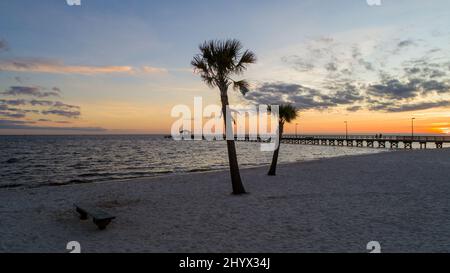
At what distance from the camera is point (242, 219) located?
9156 mm

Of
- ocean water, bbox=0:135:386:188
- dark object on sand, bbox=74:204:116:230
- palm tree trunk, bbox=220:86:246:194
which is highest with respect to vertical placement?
palm tree trunk, bbox=220:86:246:194

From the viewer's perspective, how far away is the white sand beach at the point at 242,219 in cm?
695

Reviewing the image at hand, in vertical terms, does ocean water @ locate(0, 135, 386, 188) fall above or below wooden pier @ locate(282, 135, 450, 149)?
below

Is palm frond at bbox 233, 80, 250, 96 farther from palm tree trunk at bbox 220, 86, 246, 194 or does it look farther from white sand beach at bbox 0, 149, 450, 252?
white sand beach at bbox 0, 149, 450, 252

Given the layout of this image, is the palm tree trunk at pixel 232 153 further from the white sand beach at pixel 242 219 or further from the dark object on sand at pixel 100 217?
the dark object on sand at pixel 100 217

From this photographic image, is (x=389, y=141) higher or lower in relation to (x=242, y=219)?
higher

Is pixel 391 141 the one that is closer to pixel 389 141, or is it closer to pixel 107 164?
pixel 389 141

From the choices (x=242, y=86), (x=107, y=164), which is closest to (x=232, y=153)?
(x=242, y=86)

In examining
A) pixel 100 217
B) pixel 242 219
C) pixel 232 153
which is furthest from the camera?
pixel 232 153

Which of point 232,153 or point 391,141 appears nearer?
point 232,153

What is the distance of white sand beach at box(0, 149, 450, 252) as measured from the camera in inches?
274

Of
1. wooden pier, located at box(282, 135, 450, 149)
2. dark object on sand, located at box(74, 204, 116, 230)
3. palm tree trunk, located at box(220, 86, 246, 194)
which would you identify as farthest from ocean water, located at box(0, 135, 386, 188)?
dark object on sand, located at box(74, 204, 116, 230)

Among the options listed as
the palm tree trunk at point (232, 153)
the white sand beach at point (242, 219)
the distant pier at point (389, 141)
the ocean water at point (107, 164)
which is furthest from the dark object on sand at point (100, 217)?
the distant pier at point (389, 141)
